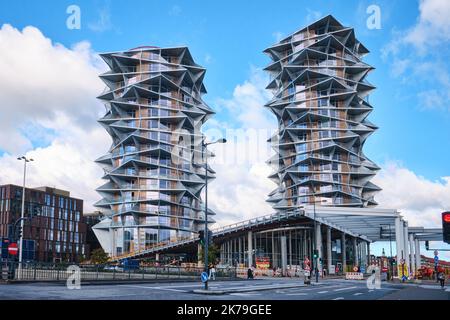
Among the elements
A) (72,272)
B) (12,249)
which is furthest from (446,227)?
(12,249)

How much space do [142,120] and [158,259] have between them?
30.0 m

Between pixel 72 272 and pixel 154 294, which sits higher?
pixel 72 272

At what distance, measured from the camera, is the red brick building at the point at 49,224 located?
11512 cm

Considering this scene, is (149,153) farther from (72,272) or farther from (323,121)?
(72,272)

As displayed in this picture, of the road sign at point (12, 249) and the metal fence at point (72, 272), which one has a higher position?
the road sign at point (12, 249)

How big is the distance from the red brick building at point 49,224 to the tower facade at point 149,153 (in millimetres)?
16284

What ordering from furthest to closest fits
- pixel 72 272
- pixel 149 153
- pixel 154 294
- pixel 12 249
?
pixel 149 153, pixel 72 272, pixel 12 249, pixel 154 294

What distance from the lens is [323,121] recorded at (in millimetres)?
113938

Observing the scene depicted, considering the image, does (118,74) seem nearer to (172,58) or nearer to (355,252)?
(172,58)

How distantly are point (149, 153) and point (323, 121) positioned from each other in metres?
37.3

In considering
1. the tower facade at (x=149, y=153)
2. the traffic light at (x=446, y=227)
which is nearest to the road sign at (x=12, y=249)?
the traffic light at (x=446, y=227)

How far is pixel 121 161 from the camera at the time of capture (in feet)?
359

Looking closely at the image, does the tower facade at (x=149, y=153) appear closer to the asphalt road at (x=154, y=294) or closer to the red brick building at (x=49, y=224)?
the red brick building at (x=49, y=224)
